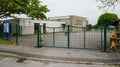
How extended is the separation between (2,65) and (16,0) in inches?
630

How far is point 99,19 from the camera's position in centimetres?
7525

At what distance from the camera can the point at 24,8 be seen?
25766 millimetres

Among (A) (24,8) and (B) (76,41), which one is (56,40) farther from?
(A) (24,8)

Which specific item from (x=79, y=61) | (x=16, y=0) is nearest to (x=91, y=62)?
(x=79, y=61)

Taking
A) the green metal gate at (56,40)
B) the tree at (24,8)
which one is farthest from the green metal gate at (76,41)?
the tree at (24,8)

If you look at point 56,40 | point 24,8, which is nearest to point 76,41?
point 56,40

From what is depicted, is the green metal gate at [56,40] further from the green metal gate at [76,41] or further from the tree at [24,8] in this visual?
the tree at [24,8]

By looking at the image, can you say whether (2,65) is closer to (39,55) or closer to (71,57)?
(39,55)

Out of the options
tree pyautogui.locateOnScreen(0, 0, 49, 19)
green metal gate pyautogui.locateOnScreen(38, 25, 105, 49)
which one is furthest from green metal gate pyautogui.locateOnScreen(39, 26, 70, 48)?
tree pyautogui.locateOnScreen(0, 0, 49, 19)

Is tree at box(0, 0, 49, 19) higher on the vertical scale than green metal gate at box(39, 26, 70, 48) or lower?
higher

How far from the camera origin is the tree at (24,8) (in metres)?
24.3

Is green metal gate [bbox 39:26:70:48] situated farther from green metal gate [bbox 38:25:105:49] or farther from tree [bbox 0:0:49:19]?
tree [bbox 0:0:49:19]

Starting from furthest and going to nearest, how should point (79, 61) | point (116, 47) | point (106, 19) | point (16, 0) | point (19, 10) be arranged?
point (106, 19) → point (19, 10) → point (16, 0) → point (116, 47) → point (79, 61)

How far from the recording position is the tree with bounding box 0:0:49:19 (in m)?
24.3
